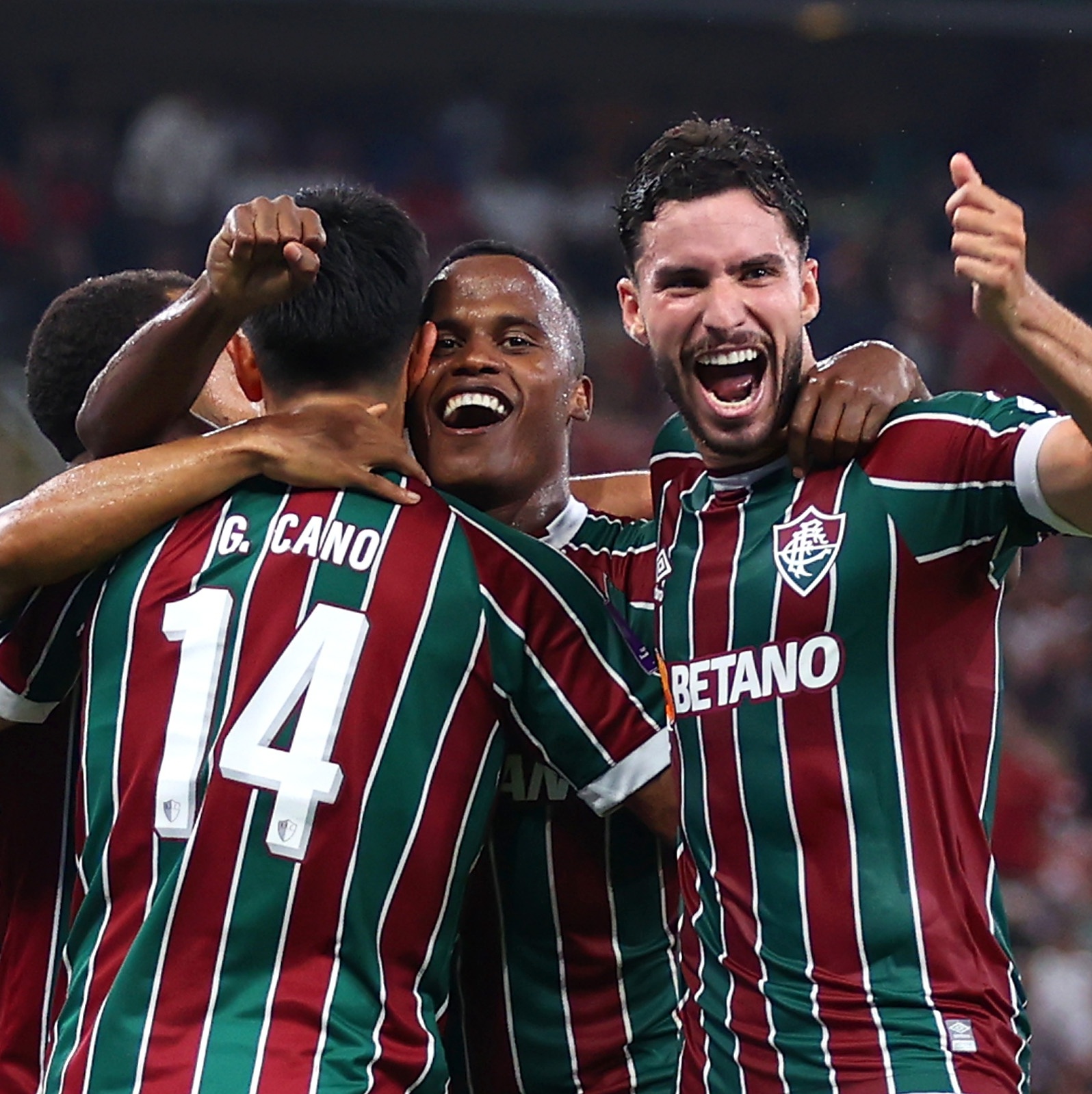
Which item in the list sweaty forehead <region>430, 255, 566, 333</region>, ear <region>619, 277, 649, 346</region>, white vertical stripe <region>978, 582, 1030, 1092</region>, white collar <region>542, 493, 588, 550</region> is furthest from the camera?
white collar <region>542, 493, 588, 550</region>

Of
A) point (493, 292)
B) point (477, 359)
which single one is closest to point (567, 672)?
point (477, 359)

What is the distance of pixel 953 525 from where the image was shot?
2.45 metres

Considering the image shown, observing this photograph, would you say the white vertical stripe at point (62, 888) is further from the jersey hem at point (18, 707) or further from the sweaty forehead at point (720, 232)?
the sweaty forehead at point (720, 232)

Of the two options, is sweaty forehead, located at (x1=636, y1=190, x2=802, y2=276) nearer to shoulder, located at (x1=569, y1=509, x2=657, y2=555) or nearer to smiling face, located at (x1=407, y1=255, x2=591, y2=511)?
smiling face, located at (x1=407, y1=255, x2=591, y2=511)

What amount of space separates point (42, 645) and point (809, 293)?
144 centimetres

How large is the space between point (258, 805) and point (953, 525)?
42.8 inches

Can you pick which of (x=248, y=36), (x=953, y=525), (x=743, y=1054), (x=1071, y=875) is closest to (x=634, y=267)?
(x=953, y=525)

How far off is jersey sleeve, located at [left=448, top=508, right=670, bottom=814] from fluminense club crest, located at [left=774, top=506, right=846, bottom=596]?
0.32 meters

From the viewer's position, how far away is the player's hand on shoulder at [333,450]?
2.52m

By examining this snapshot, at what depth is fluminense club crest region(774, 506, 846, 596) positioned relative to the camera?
101 inches

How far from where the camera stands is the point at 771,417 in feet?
8.99

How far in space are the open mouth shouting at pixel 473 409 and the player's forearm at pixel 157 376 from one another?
55 centimetres

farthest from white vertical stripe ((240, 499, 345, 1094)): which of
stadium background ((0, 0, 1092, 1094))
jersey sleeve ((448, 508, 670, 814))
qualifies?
stadium background ((0, 0, 1092, 1094))

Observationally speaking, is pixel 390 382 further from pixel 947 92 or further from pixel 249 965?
pixel 947 92
